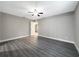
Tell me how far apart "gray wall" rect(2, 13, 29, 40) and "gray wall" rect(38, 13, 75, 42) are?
3046 millimetres

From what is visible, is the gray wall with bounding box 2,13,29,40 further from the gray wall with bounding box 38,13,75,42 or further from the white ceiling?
the gray wall with bounding box 38,13,75,42

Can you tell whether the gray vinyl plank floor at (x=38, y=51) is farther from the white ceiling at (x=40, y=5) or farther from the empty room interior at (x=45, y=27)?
the white ceiling at (x=40, y=5)

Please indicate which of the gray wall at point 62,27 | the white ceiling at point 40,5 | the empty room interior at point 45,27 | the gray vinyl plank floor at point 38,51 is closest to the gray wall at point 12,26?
the empty room interior at point 45,27

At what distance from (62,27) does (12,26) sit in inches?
181

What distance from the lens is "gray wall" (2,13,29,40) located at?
655 cm

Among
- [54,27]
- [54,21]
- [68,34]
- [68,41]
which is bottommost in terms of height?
[68,41]

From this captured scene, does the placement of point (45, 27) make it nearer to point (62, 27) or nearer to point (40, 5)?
point (62, 27)

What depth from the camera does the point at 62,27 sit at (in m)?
6.54

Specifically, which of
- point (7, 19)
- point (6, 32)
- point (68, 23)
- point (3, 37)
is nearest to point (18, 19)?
point (7, 19)

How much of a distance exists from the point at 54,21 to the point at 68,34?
2064 mm

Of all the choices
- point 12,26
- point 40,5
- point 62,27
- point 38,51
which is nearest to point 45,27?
point 62,27

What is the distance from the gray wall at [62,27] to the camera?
580 cm

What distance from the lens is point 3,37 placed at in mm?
6398

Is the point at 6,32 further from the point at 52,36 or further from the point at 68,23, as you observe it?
the point at 68,23
